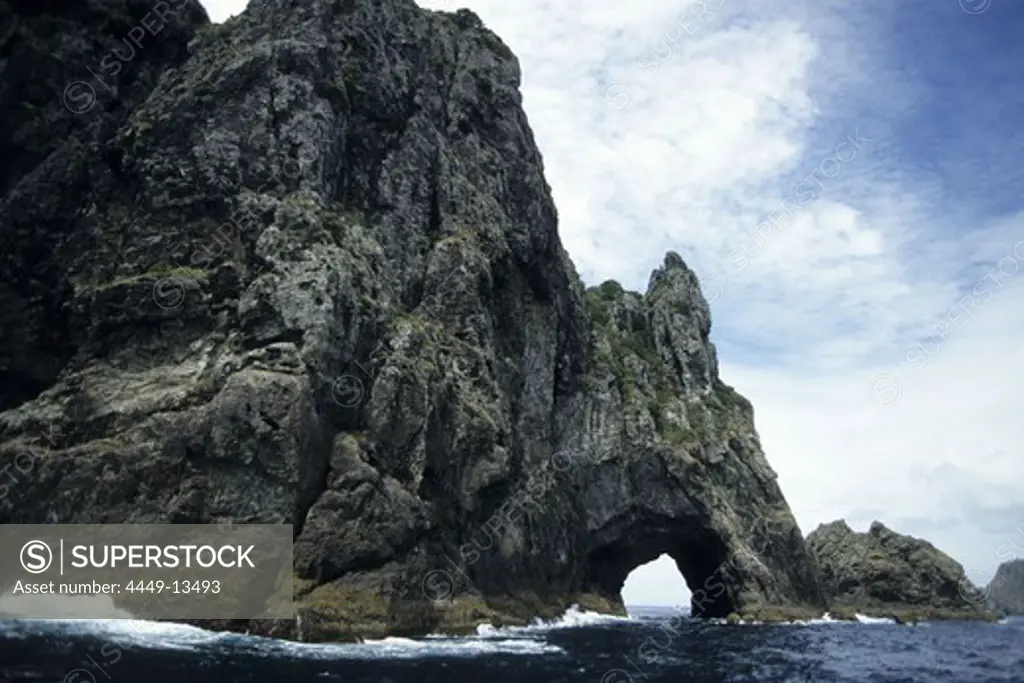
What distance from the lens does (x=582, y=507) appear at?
8631cm

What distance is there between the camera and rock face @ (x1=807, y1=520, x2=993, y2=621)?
12955 centimetres

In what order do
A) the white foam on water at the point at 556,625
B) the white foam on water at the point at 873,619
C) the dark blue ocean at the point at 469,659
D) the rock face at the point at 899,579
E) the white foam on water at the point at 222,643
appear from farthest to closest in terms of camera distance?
1. the rock face at the point at 899,579
2. the white foam on water at the point at 873,619
3. the white foam on water at the point at 556,625
4. the white foam on water at the point at 222,643
5. the dark blue ocean at the point at 469,659

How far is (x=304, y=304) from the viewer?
169ft

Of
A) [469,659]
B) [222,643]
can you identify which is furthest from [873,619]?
[222,643]

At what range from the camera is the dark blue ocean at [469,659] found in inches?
1131

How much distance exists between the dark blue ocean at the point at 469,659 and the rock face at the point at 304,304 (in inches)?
215

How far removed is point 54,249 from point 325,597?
31401 mm

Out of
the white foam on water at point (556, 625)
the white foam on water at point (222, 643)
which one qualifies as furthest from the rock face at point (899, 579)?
the white foam on water at point (222, 643)

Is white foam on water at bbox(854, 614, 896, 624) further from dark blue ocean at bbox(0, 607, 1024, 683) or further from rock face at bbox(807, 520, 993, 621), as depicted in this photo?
dark blue ocean at bbox(0, 607, 1024, 683)

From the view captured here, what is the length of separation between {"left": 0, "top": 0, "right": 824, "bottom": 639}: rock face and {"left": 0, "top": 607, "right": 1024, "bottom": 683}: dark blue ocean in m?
5.45

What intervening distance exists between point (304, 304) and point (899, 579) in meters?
117

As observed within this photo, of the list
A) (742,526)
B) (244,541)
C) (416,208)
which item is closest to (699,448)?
(742,526)

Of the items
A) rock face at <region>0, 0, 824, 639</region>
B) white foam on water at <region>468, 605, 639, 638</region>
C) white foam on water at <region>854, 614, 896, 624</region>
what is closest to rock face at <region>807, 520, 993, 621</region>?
white foam on water at <region>854, 614, 896, 624</region>

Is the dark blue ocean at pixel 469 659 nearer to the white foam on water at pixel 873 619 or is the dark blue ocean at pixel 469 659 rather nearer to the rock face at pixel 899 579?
the white foam on water at pixel 873 619
